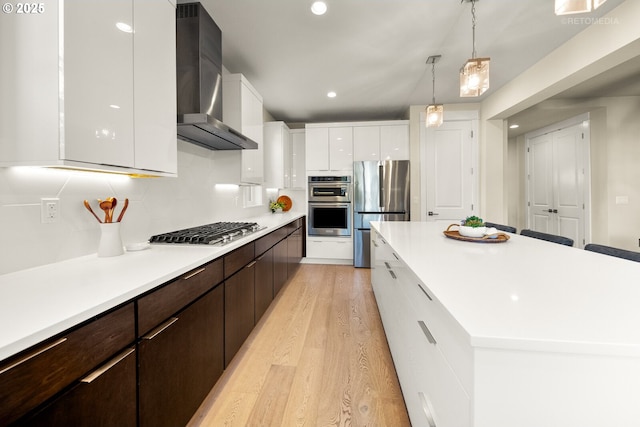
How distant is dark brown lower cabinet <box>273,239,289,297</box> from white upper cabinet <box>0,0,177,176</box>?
5.49 ft

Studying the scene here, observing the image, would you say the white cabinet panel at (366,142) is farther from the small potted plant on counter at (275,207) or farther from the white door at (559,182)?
the white door at (559,182)

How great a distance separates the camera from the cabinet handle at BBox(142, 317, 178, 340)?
99 cm

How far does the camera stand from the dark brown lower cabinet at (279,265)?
2785 mm

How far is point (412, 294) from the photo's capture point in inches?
47.6

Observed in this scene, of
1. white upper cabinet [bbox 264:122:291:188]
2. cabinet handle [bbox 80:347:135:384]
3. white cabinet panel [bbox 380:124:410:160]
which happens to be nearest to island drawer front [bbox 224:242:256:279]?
cabinet handle [bbox 80:347:135:384]

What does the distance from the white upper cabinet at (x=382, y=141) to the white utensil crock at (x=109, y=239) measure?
3.60 meters

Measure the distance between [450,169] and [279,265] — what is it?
3.20 meters

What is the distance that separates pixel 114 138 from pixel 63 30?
41 centimetres

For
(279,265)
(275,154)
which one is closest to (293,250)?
(279,265)

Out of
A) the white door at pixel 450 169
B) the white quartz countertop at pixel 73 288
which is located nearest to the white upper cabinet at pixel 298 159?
the white door at pixel 450 169

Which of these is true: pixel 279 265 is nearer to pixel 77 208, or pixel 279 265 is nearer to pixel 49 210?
pixel 77 208

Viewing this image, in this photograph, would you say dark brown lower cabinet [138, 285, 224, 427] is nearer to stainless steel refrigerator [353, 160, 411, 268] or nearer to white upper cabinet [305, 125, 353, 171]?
stainless steel refrigerator [353, 160, 411, 268]

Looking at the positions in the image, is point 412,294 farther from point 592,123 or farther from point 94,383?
point 592,123

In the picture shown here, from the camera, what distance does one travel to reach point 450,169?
4.25 meters
